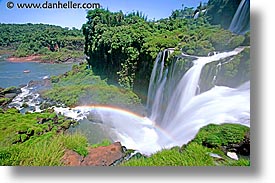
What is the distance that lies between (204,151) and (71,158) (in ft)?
2.55

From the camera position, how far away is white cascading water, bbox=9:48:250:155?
83.0 inches

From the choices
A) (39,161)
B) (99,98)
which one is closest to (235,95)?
(99,98)

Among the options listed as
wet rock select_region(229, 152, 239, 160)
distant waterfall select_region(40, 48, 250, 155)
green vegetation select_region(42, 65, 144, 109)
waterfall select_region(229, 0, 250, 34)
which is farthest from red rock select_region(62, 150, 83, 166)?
waterfall select_region(229, 0, 250, 34)

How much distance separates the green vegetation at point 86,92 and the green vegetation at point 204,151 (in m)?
0.34

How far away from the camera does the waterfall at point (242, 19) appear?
2.03 m

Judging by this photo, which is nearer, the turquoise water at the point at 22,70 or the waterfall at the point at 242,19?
the waterfall at the point at 242,19

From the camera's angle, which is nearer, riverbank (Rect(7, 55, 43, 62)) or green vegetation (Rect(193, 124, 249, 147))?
green vegetation (Rect(193, 124, 249, 147))

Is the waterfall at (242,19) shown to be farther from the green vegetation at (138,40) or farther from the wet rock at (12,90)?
the wet rock at (12,90)

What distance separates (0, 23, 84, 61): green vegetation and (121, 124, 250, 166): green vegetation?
78 cm

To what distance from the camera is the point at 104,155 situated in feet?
7.04

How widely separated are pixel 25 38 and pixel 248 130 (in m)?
1.44

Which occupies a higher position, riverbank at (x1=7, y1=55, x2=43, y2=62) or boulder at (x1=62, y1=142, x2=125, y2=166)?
riverbank at (x1=7, y1=55, x2=43, y2=62)

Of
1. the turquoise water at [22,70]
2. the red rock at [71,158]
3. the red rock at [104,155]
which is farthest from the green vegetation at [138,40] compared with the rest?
the red rock at [71,158]

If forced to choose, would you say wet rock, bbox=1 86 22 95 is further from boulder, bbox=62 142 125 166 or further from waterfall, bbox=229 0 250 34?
waterfall, bbox=229 0 250 34
